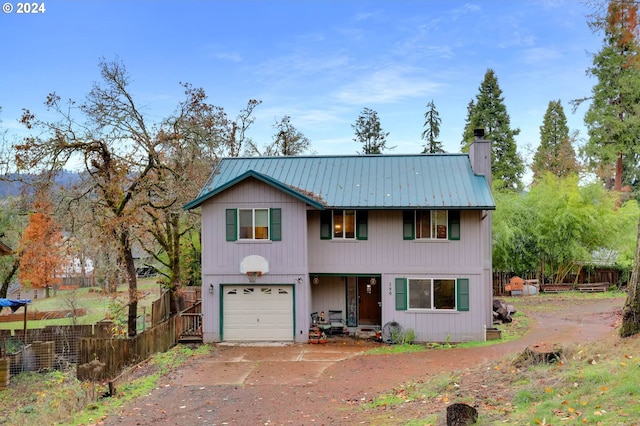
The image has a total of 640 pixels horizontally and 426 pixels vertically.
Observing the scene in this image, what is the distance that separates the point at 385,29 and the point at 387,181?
7299 millimetres

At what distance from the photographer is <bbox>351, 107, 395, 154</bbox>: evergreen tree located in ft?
166

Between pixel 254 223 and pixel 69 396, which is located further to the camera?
pixel 254 223

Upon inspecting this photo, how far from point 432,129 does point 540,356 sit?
39898mm

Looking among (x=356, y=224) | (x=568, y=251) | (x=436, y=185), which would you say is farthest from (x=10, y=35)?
(x=568, y=251)

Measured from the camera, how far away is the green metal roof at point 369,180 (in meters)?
17.3

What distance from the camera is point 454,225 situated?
57.7 feet

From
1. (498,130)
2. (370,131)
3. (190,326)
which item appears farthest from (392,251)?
(370,131)

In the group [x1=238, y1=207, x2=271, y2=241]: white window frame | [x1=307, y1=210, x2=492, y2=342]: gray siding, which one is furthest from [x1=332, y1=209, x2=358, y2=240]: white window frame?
[x1=238, y1=207, x2=271, y2=241]: white window frame

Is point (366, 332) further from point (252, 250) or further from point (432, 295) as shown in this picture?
point (252, 250)

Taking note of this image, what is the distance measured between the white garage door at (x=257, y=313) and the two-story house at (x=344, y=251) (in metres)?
0.04

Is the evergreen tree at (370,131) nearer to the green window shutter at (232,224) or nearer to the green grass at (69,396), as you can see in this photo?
the green window shutter at (232,224)

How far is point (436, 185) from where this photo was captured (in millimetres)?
18062

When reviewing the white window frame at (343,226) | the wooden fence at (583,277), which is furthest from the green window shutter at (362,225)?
the wooden fence at (583,277)

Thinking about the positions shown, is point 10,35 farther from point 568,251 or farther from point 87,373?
point 568,251
